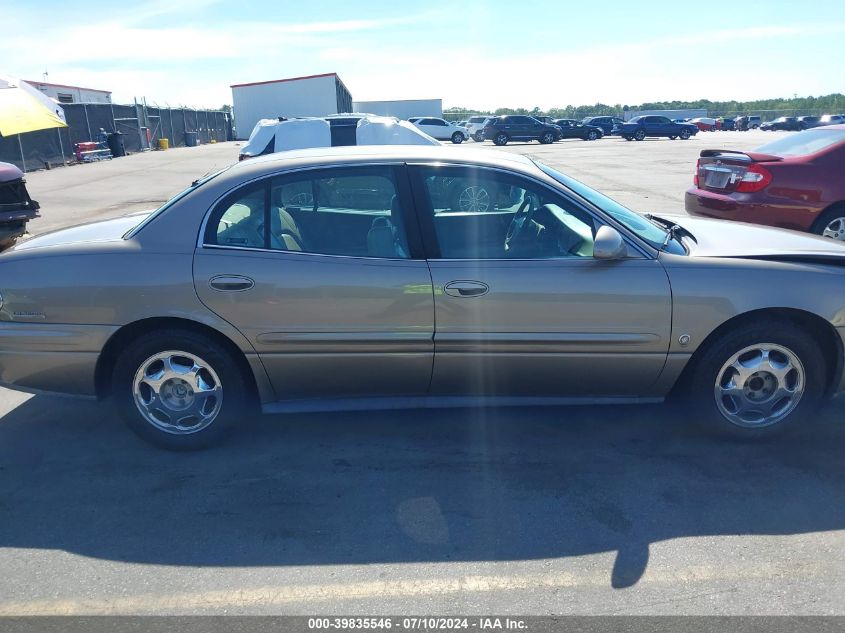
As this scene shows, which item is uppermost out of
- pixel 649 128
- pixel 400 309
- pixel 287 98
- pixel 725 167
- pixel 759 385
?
pixel 287 98

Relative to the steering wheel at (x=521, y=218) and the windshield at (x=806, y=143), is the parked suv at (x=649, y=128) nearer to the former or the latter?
the windshield at (x=806, y=143)

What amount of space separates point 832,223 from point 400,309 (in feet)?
19.9

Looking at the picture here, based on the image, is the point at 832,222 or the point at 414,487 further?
the point at 832,222

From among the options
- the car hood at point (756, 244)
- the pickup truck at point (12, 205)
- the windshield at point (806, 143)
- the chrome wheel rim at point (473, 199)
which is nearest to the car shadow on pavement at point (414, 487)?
the car hood at point (756, 244)

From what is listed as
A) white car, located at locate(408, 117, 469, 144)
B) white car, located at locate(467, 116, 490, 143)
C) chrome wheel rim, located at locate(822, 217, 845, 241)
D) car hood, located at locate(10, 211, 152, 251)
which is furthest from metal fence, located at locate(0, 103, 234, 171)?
chrome wheel rim, located at locate(822, 217, 845, 241)

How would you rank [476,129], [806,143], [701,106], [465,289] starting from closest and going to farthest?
[465,289], [806,143], [476,129], [701,106]

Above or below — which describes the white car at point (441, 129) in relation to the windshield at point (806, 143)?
below

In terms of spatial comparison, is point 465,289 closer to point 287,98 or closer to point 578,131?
point 578,131

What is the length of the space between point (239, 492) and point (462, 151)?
2.28 m

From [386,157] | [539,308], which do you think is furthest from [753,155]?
[386,157]

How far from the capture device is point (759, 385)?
373 cm

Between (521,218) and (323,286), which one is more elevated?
(521,218)

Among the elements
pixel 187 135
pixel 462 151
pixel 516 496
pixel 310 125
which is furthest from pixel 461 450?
pixel 187 135

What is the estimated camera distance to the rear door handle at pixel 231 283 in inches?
138
